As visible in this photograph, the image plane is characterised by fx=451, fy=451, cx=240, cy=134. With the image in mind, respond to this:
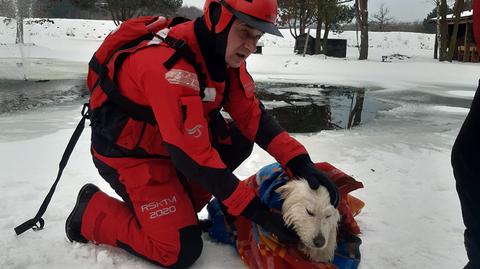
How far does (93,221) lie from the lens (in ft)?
8.20

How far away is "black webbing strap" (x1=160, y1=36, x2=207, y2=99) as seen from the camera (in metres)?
2.19

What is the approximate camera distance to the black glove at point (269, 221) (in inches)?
84.2

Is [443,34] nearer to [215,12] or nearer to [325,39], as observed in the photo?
[325,39]

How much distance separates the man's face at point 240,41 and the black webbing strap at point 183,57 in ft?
0.54

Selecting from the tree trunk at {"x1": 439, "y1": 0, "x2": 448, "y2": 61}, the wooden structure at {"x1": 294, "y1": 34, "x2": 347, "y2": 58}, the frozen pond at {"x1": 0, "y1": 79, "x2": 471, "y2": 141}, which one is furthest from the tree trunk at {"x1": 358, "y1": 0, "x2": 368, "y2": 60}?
the frozen pond at {"x1": 0, "y1": 79, "x2": 471, "y2": 141}

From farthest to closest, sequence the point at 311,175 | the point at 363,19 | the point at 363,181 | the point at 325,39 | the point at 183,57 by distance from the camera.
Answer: the point at 325,39 < the point at 363,19 < the point at 363,181 < the point at 311,175 < the point at 183,57

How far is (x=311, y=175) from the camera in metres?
2.34

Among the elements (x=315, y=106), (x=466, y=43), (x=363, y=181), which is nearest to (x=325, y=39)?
(x=466, y=43)

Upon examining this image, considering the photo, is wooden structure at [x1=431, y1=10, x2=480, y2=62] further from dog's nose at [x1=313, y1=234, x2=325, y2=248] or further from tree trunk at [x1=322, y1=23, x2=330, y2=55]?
dog's nose at [x1=313, y1=234, x2=325, y2=248]

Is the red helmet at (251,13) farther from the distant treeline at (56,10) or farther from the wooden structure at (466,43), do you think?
the wooden structure at (466,43)

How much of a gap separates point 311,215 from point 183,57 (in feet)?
3.25

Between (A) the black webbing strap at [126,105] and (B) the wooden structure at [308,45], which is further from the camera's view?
(B) the wooden structure at [308,45]

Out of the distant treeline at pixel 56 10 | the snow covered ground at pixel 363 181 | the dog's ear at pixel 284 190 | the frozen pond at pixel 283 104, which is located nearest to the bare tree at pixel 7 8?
the distant treeline at pixel 56 10

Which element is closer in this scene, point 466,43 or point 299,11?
point 466,43
